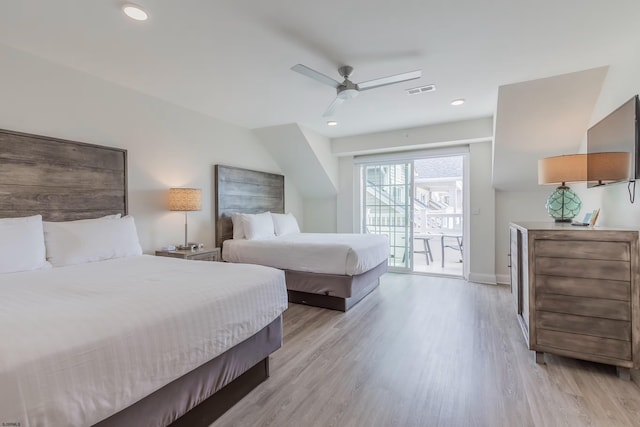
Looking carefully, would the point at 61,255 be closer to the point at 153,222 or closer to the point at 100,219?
the point at 100,219

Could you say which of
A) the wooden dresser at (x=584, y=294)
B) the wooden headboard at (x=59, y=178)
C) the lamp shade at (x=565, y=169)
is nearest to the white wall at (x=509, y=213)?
the lamp shade at (x=565, y=169)

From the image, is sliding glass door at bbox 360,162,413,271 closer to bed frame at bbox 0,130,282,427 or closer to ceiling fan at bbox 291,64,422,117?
ceiling fan at bbox 291,64,422,117

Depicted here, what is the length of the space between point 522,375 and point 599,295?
0.75 meters

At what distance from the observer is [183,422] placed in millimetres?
1517

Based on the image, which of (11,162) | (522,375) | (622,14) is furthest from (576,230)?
(11,162)

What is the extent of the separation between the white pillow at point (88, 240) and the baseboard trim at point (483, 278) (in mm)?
4494

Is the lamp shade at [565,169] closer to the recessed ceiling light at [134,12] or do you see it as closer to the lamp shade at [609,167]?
the lamp shade at [609,167]

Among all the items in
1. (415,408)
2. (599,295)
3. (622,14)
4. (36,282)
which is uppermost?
(622,14)

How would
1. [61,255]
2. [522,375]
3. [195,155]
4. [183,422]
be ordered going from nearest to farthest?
1. [183,422]
2. [522,375]
3. [61,255]
4. [195,155]

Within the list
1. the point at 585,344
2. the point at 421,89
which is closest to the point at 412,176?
the point at 421,89

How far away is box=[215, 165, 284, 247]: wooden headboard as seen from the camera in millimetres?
4195

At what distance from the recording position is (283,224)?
15.8 ft

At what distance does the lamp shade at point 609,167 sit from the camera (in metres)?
2.12

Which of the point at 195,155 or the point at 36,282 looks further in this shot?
the point at 195,155
